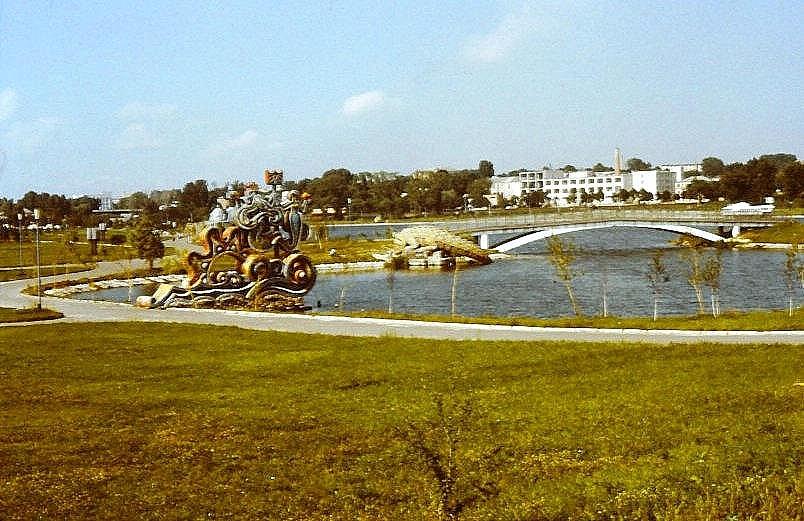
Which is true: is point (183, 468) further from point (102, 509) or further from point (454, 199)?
point (454, 199)

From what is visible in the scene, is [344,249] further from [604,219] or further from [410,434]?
[410,434]

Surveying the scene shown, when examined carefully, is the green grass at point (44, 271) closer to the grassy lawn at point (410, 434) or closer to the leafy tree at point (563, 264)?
the leafy tree at point (563, 264)

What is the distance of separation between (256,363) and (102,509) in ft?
23.9

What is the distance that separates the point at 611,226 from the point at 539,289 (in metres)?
29.5

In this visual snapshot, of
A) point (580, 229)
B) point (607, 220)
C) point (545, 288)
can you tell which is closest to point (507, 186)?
point (607, 220)

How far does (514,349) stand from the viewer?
52.4 ft

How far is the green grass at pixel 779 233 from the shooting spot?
62000 mm

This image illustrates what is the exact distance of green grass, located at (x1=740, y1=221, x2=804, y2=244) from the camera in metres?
62.0

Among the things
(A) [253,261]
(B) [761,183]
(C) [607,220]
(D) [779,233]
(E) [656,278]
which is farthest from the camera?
(B) [761,183]

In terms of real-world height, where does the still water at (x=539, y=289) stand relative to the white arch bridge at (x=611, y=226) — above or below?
below

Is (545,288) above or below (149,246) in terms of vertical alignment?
below

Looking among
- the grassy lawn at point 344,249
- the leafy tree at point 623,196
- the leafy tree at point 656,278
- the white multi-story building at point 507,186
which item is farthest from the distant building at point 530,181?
the leafy tree at point 656,278

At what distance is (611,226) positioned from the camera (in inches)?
2522

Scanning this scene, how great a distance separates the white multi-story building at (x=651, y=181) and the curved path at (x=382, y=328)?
147 metres
